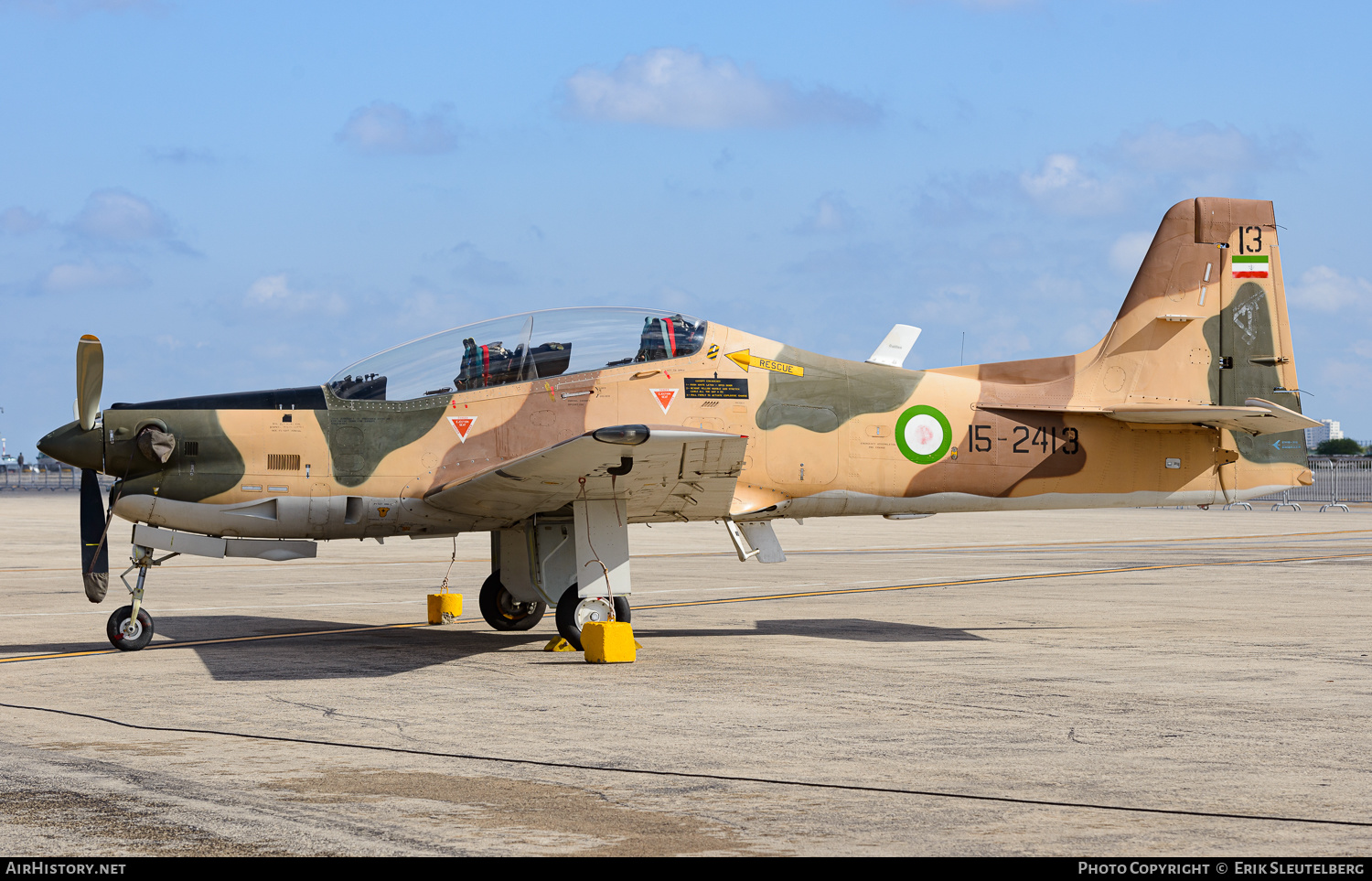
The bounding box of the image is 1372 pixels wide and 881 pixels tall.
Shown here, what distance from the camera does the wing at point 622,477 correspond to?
30.7ft

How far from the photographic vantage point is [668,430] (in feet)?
32.3

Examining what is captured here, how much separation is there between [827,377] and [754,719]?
4.92m

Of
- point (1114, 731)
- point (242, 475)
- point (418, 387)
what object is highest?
point (418, 387)

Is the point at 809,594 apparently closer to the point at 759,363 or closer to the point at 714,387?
the point at 759,363

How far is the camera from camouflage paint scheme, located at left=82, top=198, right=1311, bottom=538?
11039 millimetres

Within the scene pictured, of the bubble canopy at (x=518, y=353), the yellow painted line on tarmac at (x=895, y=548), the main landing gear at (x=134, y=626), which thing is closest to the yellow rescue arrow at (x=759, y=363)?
the bubble canopy at (x=518, y=353)

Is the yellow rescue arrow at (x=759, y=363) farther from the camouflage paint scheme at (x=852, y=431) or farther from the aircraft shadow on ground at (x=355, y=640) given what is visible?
the aircraft shadow on ground at (x=355, y=640)

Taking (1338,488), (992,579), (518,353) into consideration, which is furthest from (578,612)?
(1338,488)

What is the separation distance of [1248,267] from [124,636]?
11.5 m

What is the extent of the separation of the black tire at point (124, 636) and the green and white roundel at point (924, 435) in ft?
23.3

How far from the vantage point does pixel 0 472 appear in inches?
4488
